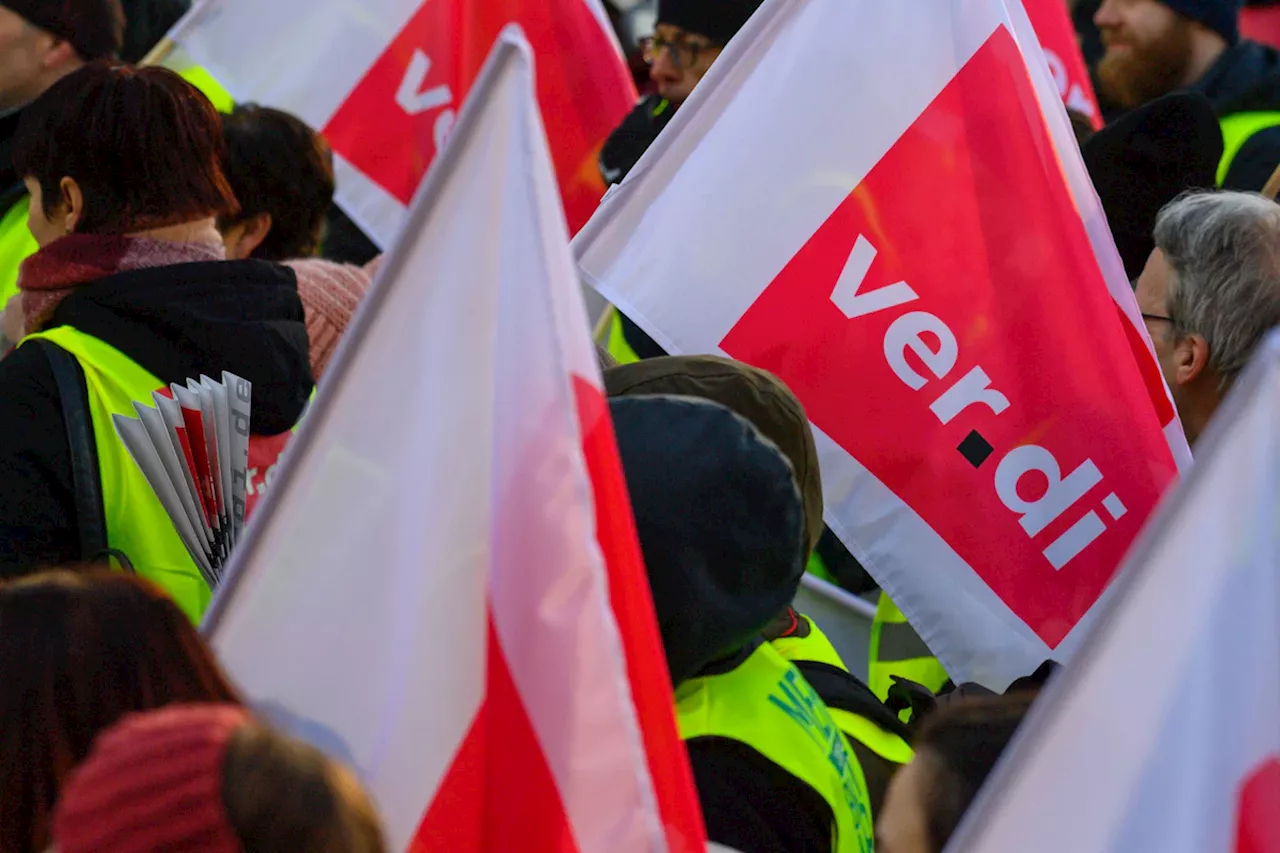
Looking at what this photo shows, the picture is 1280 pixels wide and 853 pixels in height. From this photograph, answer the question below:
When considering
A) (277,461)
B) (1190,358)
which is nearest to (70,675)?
(277,461)

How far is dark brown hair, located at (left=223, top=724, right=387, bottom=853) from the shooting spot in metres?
1.27

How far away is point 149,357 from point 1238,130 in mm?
2739

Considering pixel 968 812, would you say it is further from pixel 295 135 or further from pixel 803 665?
pixel 295 135

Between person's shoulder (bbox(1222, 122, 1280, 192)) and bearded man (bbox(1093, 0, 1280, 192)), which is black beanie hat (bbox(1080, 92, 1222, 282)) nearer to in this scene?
person's shoulder (bbox(1222, 122, 1280, 192))

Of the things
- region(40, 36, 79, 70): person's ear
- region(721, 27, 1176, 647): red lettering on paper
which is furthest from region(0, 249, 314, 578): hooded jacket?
region(40, 36, 79, 70): person's ear

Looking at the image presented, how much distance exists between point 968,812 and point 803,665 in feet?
2.49

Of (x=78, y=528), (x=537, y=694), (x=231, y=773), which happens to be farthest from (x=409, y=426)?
(x=78, y=528)

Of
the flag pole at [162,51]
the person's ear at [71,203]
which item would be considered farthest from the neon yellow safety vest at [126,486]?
the flag pole at [162,51]

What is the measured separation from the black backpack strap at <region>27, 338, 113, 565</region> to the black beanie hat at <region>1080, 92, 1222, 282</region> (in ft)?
6.72

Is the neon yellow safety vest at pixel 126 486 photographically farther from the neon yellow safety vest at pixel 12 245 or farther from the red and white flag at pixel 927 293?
the neon yellow safety vest at pixel 12 245

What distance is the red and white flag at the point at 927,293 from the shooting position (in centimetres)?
271

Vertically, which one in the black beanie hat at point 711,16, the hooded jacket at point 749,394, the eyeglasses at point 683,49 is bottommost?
the hooded jacket at point 749,394

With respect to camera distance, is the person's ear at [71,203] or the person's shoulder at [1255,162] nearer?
the person's ear at [71,203]

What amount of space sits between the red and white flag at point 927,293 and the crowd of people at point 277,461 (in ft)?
0.57
